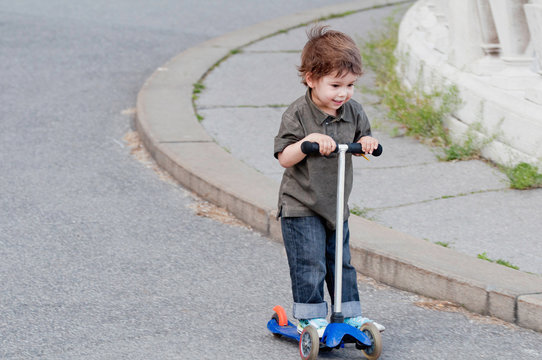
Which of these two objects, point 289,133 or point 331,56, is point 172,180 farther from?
point 331,56

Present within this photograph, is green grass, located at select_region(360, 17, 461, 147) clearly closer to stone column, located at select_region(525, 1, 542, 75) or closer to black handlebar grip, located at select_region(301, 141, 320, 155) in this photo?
stone column, located at select_region(525, 1, 542, 75)

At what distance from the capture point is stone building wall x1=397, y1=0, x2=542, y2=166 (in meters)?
5.54

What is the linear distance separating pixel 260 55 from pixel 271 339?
6.25m

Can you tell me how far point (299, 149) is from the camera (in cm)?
346

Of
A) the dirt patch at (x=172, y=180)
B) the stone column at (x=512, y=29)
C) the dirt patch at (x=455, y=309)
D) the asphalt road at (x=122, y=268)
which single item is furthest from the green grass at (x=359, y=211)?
the stone column at (x=512, y=29)

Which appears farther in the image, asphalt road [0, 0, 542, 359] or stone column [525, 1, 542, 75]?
stone column [525, 1, 542, 75]

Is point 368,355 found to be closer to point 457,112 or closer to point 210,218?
point 210,218

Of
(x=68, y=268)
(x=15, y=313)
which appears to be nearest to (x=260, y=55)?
(x=68, y=268)

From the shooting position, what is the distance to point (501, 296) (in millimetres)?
3914

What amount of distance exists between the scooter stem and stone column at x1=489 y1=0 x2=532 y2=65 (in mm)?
2984

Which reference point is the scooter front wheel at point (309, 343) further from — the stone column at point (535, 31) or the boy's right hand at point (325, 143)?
the stone column at point (535, 31)

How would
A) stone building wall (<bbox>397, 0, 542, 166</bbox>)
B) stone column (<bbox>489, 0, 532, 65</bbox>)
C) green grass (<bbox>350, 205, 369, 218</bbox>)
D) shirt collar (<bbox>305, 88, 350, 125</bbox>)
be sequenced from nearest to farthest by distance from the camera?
1. shirt collar (<bbox>305, 88, 350, 125</bbox>)
2. green grass (<bbox>350, 205, 369, 218</bbox>)
3. stone building wall (<bbox>397, 0, 542, 166</bbox>)
4. stone column (<bbox>489, 0, 532, 65</bbox>)

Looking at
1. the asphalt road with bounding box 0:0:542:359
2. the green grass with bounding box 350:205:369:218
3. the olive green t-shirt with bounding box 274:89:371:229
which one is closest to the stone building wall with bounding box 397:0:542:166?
the green grass with bounding box 350:205:369:218

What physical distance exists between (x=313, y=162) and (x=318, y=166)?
0.10 ft
